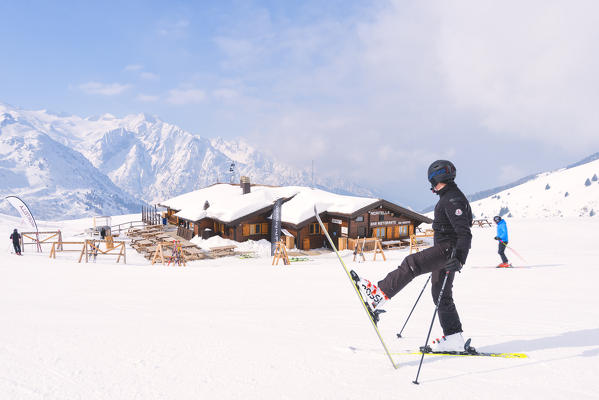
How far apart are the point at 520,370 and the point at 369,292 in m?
1.45

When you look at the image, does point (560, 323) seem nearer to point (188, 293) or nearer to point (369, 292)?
point (369, 292)

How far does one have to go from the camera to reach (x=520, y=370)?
2846 millimetres

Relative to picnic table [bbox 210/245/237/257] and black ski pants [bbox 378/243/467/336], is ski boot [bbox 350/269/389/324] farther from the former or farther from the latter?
picnic table [bbox 210/245/237/257]

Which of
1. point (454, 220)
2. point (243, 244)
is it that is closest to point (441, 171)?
point (454, 220)

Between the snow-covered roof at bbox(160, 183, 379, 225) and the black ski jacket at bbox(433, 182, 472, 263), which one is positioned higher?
the snow-covered roof at bbox(160, 183, 379, 225)

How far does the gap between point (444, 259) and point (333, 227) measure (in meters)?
26.0

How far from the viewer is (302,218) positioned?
27.7 m

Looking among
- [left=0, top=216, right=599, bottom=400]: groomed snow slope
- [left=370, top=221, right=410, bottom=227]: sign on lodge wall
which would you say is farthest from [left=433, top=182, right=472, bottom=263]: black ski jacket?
[left=370, top=221, right=410, bottom=227]: sign on lodge wall

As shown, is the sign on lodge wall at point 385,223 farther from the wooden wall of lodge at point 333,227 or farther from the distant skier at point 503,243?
the distant skier at point 503,243

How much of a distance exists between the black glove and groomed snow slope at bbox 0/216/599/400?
0.86 m

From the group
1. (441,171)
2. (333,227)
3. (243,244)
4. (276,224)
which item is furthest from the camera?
(333,227)

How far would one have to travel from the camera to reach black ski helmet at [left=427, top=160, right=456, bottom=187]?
3.57 meters

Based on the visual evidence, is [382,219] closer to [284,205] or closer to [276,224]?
[284,205]

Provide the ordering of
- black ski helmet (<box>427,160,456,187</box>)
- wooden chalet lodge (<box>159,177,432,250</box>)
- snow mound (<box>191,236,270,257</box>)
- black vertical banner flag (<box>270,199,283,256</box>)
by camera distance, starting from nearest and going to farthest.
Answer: black ski helmet (<box>427,160,456,187</box>), snow mound (<box>191,236,270,257</box>), black vertical banner flag (<box>270,199,283,256</box>), wooden chalet lodge (<box>159,177,432,250</box>)
